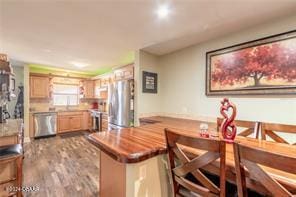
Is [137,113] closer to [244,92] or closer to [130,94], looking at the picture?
[130,94]

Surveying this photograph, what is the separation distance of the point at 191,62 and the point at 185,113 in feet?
3.48

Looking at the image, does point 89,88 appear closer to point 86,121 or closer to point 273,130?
point 86,121

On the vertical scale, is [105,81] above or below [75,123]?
above

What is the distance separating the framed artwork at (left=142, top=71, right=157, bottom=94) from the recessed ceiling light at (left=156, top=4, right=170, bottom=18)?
1.54m

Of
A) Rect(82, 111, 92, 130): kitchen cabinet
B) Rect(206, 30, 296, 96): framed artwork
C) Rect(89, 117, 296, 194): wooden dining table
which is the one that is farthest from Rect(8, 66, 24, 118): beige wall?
Rect(206, 30, 296, 96): framed artwork

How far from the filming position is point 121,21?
216 centimetres

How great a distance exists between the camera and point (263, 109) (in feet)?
7.35

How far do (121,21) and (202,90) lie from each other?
6.17 ft

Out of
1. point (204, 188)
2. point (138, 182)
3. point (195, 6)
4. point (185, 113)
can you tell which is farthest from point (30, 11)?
point (185, 113)

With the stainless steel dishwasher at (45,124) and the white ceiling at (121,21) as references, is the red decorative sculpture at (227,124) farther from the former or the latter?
the stainless steel dishwasher at (45,124)

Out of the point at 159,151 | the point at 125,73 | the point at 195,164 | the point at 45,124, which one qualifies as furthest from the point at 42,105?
the point at 195,164

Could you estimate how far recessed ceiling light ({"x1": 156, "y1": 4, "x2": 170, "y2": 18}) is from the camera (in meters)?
1.81

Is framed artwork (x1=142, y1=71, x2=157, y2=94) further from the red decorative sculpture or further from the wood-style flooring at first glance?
the red decorative sculpture

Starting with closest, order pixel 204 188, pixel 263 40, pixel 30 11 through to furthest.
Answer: pixel 204 188
pixel 30 11
pixel 263 40
